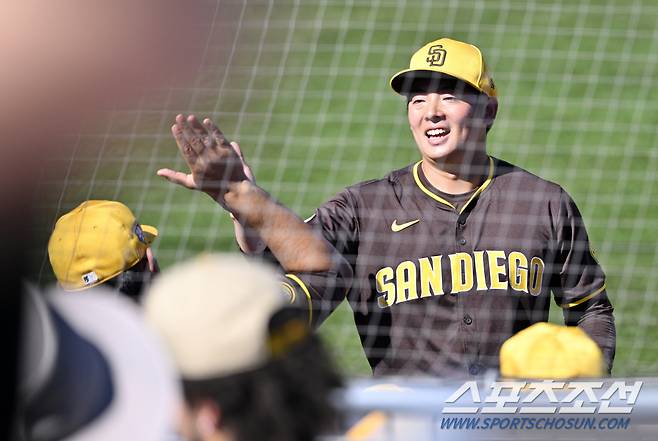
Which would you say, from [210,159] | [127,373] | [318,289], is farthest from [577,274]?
[127,373]

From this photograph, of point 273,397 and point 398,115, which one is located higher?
point 273,397

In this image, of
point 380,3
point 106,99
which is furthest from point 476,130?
point 380,3

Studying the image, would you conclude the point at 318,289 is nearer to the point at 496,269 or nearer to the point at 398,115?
the point at 496,269

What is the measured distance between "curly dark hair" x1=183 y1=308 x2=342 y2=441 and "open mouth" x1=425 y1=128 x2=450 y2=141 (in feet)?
8.85

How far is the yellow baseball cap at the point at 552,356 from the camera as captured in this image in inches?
118

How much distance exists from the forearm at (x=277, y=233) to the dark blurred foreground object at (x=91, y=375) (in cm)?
254

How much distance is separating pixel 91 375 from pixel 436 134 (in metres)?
2.89

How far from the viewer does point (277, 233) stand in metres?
3.71

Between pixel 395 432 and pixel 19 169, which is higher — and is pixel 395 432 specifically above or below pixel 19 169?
below

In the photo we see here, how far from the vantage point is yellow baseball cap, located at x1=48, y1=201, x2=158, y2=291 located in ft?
12.2

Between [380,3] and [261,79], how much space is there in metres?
1.63

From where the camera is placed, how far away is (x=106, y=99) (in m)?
0.85

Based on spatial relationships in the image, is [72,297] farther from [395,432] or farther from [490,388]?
[490,388]

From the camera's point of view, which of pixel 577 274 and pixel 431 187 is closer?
pixel 577 274
